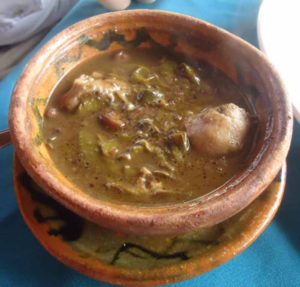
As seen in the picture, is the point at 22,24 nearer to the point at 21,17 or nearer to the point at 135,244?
the point at 21,17

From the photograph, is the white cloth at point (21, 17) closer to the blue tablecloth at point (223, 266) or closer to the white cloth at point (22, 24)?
the white cloth at point (22, 24)

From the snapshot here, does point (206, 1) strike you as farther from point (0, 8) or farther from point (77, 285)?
point (77, 285)

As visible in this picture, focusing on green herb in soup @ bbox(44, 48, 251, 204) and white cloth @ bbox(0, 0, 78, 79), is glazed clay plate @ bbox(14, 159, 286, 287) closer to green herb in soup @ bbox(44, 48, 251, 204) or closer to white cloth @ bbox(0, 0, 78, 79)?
green herb in soup @ bbox(44, 48, 251, 204)

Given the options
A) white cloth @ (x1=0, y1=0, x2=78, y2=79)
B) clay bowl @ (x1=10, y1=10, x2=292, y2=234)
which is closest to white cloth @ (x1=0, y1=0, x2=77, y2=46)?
white cloth @ (x1=0, y1=0, x2=78, y2=79)

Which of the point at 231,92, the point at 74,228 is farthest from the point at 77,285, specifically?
the point at 231,92

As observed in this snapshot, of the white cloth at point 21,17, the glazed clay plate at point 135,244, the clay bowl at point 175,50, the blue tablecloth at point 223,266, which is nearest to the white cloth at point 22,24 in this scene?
the white cloth at point 21,17

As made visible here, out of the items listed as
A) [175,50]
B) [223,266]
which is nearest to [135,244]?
[223,266]
